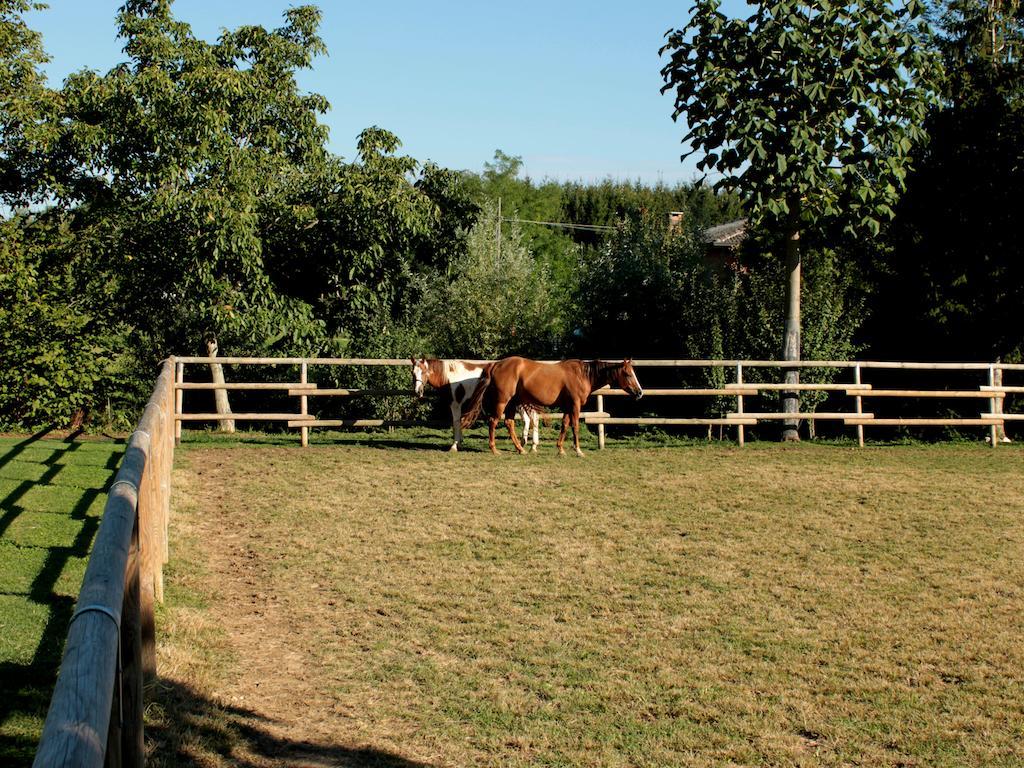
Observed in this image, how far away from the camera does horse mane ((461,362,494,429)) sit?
15.2 meters

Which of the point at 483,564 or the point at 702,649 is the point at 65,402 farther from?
the point at 702,649

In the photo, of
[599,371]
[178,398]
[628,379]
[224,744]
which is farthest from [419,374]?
[224,744]

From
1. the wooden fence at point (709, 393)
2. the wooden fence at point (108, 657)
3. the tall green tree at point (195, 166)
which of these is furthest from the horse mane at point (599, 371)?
the wooden fence at point (108, 657)

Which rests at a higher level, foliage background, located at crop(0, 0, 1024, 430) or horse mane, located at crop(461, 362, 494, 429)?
foliage background, located at crop(0, 0, 1024, 430)

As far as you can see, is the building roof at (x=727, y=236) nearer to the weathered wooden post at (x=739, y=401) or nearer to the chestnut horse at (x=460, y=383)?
the weathered wooden post at (x=739, y=401)

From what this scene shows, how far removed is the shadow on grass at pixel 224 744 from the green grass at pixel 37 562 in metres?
0.51

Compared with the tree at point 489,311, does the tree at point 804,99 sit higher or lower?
higher

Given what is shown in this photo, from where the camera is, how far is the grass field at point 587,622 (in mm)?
5113

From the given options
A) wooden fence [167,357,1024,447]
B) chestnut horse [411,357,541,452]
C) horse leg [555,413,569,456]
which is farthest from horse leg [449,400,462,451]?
horse leg [555,413,569,456]

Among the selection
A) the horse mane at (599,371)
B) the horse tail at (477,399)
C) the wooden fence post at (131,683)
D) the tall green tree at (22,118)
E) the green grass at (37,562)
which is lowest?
the green grass at (37,562)

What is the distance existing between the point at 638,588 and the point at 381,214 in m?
10.6

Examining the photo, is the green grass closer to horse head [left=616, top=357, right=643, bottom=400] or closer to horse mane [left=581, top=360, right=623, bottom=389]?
horse mane [left=581, top=360, right=623, bottom=389]

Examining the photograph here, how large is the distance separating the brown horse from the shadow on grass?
989 centimetres


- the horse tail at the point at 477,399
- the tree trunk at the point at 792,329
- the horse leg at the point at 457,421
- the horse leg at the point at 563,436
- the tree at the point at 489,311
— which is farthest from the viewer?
the tree at the point at 489,311
